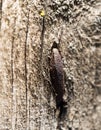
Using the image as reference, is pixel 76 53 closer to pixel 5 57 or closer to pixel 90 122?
pixel 90 122

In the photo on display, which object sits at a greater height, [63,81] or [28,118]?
[63,81]

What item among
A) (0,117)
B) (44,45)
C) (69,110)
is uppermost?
(44,45)

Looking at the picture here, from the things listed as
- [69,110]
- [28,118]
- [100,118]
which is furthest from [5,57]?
[100,118]

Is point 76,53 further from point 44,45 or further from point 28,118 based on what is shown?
point 28,118

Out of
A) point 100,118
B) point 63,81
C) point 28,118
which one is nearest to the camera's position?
point 100,118

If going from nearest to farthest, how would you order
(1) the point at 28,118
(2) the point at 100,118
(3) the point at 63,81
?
(2) the point at 100,118
(3) the point at 63,81
(1) the point at 28,118

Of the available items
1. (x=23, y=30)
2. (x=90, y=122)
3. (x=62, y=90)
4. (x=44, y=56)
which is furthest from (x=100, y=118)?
(x=23, y=30)

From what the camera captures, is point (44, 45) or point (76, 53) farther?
point (44, 45)
